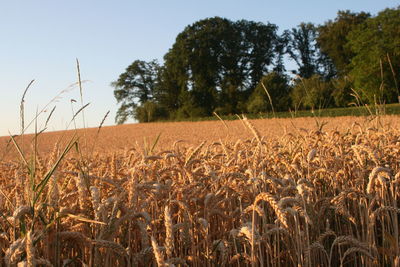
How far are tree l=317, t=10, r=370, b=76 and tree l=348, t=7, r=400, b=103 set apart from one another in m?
5.59

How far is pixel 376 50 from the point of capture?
45.6 m

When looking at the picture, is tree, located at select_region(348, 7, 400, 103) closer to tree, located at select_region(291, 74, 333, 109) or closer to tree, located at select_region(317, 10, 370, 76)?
tree, located at select_region(317, 10, 370, 76)

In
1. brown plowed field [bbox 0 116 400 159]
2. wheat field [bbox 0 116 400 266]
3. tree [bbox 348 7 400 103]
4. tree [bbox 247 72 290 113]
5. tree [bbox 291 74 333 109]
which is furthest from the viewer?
tree [bbox 247 72 290 113]

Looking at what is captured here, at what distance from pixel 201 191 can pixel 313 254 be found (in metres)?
0.81

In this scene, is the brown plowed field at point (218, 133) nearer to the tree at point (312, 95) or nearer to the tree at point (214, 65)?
the tree at point (312, 95)

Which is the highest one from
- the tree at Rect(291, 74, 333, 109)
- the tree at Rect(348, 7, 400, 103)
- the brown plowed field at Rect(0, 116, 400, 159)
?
the tree at Rect(348, 7, 400, 103)

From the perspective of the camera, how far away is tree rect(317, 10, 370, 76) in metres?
58.1

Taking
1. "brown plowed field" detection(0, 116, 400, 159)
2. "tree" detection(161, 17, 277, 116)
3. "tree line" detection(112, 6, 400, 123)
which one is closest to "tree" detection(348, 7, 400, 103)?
"tree line" detection(112, 6, 400, 123)

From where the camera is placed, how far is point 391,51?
4522 centimetres

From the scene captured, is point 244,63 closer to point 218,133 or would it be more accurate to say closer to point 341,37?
point 341,37

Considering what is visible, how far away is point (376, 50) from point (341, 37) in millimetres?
13670

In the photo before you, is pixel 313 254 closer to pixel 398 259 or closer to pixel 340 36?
pixel 398 259

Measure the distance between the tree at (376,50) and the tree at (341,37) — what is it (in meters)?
5.59

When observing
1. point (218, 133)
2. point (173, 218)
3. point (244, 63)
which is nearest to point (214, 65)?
point (244, 63)
